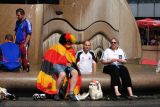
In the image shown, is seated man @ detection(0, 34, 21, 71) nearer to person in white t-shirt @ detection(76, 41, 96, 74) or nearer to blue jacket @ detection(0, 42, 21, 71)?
blue jacket @ detection(0, 42, 21, 71)

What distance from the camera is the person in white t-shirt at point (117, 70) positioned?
927cm

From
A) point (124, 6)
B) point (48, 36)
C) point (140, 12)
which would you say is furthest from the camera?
point (140, 12)

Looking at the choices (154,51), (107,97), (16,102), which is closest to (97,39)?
(107,97)

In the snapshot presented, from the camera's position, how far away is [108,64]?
9.99m

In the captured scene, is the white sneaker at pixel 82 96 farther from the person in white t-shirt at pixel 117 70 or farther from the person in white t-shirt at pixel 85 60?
the person in white t-shirt at pixel 85 60

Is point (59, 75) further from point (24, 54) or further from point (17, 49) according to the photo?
point (24, 54)

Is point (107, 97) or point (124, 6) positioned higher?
point (124, 6)

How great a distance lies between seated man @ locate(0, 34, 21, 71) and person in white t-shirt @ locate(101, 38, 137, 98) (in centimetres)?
174

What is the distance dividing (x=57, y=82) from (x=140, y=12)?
1551 inches

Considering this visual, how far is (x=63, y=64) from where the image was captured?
883cm

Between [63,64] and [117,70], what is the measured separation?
122 cm

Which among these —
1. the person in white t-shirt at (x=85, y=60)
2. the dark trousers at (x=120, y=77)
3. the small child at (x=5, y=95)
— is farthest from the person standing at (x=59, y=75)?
the person in white t-shirt at (x=85, y=60)

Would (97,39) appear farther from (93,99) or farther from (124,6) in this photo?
(93,99)

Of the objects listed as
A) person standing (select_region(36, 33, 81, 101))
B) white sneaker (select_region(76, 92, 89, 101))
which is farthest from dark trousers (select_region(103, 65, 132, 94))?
person standing (select_region(36, 33, 81, 101))
